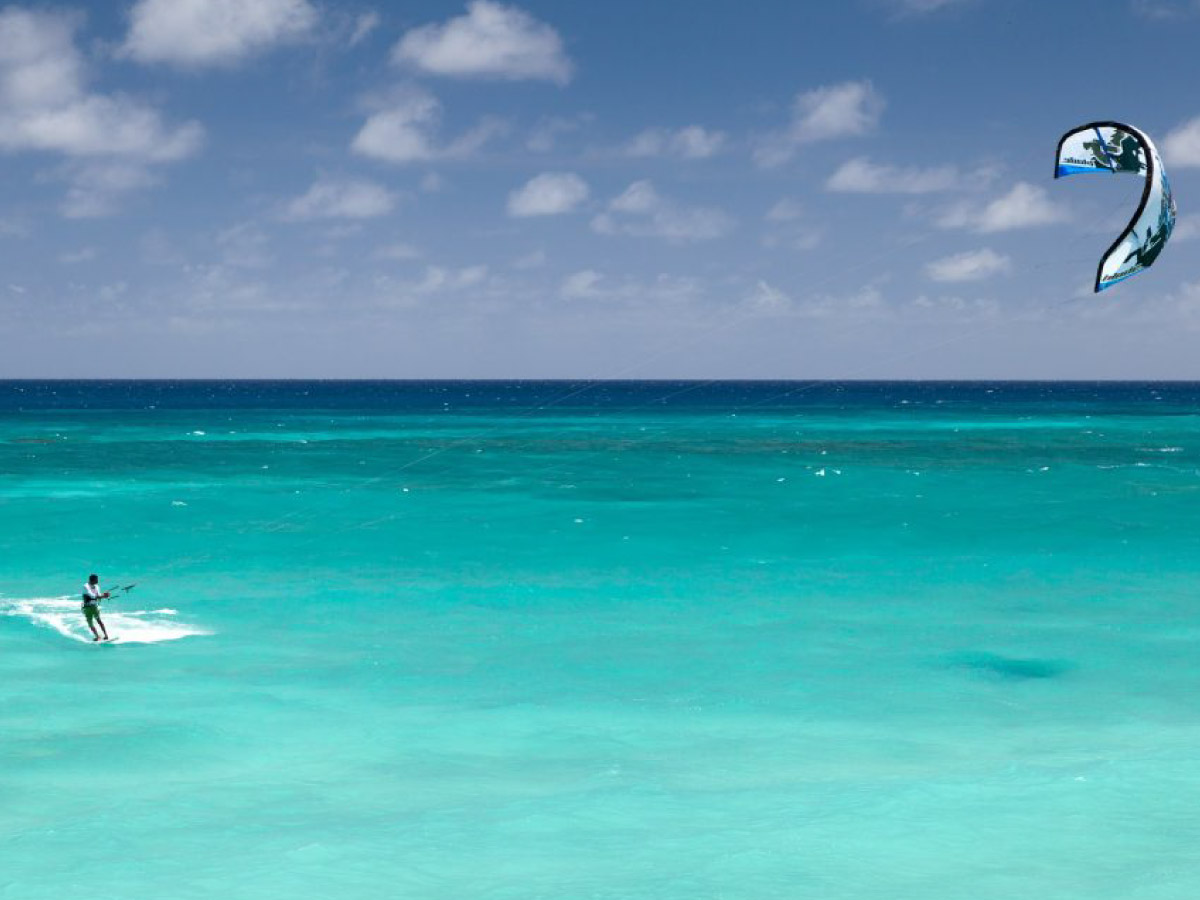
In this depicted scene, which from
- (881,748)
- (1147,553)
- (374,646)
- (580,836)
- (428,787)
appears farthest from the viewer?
(1147,553)

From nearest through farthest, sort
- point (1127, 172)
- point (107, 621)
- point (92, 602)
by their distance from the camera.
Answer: point (1127, 172) < point (92, 602) < point (107, 621)

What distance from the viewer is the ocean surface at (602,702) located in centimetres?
1552

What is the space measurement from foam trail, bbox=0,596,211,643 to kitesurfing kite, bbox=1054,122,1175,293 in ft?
64.3

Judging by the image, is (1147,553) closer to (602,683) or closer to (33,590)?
(602,683)

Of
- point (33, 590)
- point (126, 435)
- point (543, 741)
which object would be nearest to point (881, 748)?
point (543, 741)

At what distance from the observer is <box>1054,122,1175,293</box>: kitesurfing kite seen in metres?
20.5

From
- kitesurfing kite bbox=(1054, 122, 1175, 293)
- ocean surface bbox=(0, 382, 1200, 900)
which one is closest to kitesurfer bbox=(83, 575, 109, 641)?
ocean surface bbox=(0, 382, 1200, 900)

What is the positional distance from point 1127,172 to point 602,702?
42.7ft

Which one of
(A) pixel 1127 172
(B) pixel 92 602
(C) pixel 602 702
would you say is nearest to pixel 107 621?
(B) pixel 92 602

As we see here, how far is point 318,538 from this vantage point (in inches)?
1684

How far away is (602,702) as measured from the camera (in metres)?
22.5

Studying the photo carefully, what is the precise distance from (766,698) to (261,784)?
9073 millimetres

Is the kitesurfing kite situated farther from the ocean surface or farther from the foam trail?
the foam trail

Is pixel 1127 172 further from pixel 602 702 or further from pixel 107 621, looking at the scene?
pixel 107 621
